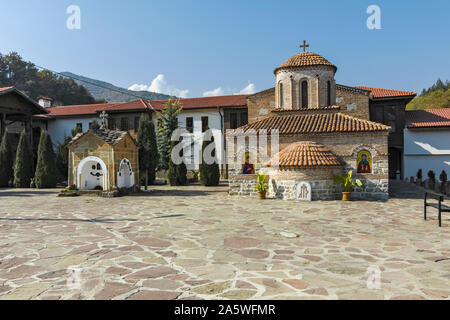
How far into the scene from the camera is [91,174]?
16.0m

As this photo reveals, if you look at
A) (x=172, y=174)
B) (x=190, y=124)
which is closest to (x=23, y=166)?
(x=172, y=174)

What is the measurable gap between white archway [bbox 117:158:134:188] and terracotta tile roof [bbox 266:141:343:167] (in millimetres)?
7306

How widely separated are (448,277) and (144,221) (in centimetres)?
671

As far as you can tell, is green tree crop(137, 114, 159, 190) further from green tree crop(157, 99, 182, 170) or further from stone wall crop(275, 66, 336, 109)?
stone wall crop(275, 66, 336, 109)

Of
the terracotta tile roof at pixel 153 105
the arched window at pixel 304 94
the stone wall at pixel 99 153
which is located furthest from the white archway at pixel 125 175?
the terracotta tile roof at pixel 153 105

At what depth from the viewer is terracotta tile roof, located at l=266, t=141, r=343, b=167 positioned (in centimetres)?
1277

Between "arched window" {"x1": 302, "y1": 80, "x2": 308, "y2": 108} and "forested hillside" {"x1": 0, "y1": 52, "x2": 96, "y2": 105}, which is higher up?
"forested hillside" {"x1": 0, "y1": 52, "x2": 96, "y2": 105}

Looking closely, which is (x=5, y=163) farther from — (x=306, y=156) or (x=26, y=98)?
(x=306, y=156)

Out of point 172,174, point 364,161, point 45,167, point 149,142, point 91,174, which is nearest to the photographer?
point 364,161

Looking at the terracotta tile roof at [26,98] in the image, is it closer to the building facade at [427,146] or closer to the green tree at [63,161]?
the green tree at [63,161]

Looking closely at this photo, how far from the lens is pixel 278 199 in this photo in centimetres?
1319

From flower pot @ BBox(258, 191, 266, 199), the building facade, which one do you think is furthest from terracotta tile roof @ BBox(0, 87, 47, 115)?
the building facade

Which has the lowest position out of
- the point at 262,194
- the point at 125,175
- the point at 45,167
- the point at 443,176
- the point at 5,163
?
the point at 262,194

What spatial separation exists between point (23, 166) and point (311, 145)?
762 inches
